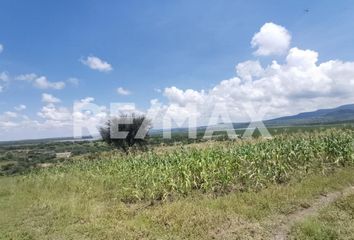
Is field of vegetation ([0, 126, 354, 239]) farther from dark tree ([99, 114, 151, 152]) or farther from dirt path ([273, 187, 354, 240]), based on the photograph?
dark tree ([99, 114, 151, 152])

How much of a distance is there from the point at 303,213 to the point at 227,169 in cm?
369

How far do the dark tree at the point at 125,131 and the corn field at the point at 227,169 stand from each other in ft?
71.9

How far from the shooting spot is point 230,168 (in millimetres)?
11688

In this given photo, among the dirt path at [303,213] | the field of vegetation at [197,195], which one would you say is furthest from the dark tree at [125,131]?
the dirt path at [303,213]

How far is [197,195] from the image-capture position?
10.6 m

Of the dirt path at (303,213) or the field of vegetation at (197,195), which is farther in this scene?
the field of vegetation at (197,195)

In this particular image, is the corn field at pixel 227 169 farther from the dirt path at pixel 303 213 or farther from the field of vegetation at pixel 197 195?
the dirt path at pixel 303 213

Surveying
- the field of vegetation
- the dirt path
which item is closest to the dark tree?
the field of vegetation

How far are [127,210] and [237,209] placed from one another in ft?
9.92

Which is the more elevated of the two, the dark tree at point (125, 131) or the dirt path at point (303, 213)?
the dark tree at point (125, 131)

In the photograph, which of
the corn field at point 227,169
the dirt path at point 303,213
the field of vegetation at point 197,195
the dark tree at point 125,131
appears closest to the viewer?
the dirt path at point 303,213

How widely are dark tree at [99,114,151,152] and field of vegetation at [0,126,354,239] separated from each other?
20.4 m

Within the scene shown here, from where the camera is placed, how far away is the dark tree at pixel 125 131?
37000mm

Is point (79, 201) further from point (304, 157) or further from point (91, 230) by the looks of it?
point (304, 157)
